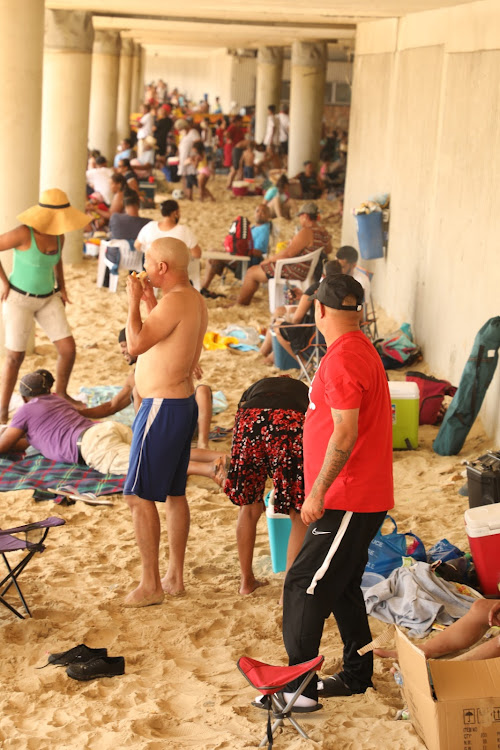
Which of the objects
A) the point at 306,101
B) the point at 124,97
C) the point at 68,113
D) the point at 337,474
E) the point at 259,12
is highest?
the point at 124,97

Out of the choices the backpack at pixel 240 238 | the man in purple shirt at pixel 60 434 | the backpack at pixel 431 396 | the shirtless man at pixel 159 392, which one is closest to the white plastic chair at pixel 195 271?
the backpack at pixel 240 238

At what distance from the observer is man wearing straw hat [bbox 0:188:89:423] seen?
7297 millimetres

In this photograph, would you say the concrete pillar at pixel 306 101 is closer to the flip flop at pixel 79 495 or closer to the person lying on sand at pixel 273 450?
the flip flop at pixel 79 495

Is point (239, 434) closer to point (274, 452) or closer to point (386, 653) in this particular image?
point (274, 452)

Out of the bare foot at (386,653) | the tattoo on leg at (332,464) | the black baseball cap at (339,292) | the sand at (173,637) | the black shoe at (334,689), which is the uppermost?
the black baseball cap at (339,292)

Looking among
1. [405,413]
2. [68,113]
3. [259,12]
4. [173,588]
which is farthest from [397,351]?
[68,113]

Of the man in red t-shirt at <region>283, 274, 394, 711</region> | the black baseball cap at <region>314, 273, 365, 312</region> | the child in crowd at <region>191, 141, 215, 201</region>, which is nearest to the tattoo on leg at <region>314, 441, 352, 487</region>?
the man in red t-shirt at <region>283, 274, 394, 711</region>

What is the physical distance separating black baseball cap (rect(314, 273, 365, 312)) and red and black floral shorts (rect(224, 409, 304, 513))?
0.99 meters

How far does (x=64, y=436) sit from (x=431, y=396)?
2889mm

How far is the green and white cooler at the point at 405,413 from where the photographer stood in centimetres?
698

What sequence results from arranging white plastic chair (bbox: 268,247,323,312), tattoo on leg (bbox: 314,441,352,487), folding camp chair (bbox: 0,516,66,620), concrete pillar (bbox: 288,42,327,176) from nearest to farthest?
tattoo on leg (bbox: 314,441,352,487), folding camp chair (bbox: 0,516,66,620), white plastic chair (bbox: 268,247,323,312), concrete pillar (bbox: 288,42,327,176)

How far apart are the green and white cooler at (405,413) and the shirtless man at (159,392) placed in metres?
2.63

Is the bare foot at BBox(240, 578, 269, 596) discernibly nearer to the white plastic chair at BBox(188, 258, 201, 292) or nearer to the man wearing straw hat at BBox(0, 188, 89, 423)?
the man wearing straw hat at BBox(0, 188, 89, 423)

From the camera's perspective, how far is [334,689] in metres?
3.79
